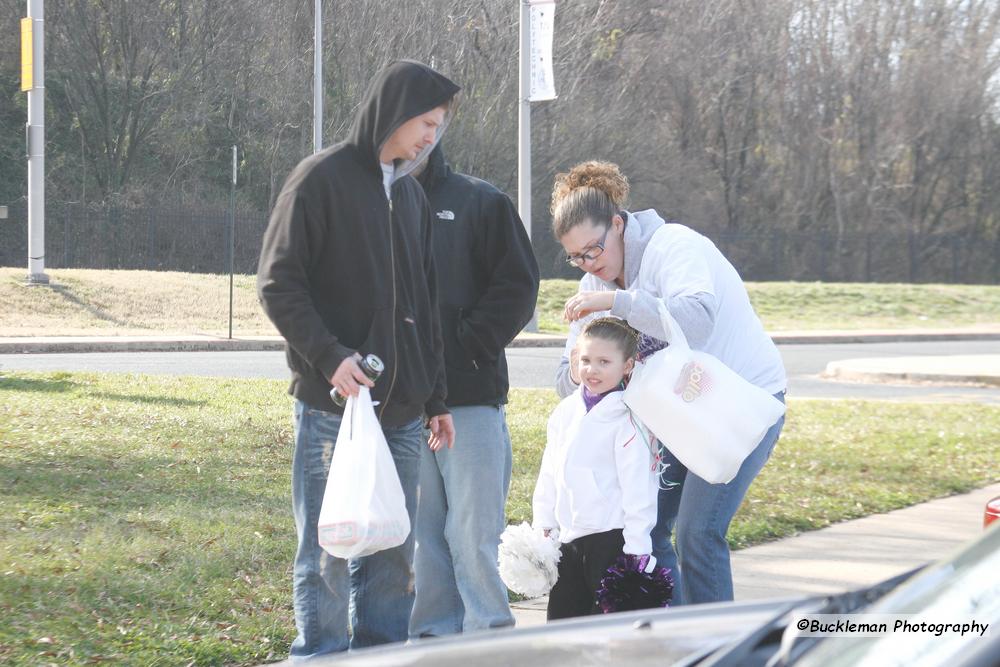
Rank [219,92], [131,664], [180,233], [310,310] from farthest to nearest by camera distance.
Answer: [219,92] < [180,233] < [131,664] < [310,310]

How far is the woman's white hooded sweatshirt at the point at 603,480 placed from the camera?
13.0ft

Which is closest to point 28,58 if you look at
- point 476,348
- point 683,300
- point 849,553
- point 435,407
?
point 849,553

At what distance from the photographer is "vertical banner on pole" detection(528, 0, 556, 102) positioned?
1962 cm

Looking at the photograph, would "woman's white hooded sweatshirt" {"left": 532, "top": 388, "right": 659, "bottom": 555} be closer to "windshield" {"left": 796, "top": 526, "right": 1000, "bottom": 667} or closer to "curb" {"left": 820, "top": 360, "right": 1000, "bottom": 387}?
"windshield" {"left": 796, "top": 526, "right": 1000, "bottom": 667}

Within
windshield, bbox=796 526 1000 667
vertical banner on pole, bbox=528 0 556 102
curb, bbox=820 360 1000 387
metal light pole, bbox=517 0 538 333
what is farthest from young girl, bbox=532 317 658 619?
metal light pole, bbox=517 0 538 333

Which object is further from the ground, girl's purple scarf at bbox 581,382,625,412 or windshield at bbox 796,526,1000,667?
windshield at bbox 796,526,1000,667

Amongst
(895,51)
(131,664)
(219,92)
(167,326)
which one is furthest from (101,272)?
(895,51)

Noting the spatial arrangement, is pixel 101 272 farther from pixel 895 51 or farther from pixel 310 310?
pixel 895 51

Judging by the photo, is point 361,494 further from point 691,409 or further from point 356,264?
point 691,409

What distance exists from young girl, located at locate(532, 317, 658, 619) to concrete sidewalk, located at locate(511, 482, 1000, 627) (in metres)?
1.17

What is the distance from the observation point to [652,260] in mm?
4109

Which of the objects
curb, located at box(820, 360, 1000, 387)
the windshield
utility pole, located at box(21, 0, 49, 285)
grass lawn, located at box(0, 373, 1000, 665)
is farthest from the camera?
utility pole, located at box(21, 0, 49, 285)

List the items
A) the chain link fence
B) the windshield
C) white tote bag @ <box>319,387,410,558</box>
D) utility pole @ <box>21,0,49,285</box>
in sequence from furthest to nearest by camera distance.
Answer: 1. the chain link fence
2. utility pole @ <box>21,0,49,285</box>
3. white tote bag @ <box>319,387,410,558</box>
4. the windshield

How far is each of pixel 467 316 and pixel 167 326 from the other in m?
19.8
